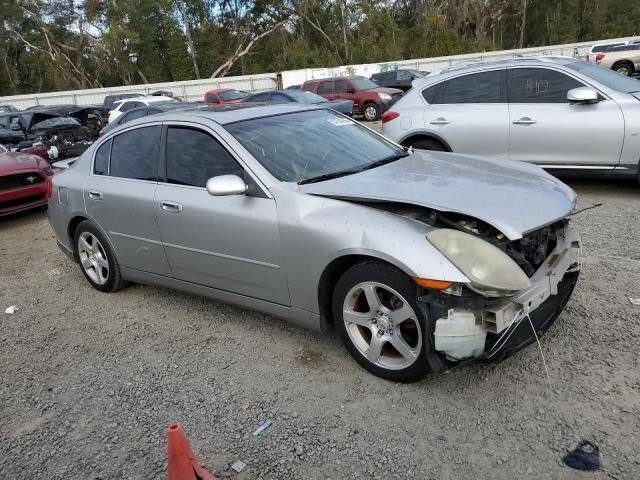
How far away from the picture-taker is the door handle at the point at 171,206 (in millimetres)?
3952

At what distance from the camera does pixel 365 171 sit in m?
3.74

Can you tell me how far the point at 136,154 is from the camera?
449cm

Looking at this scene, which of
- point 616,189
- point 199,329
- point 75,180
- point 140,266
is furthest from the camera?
point 616,189

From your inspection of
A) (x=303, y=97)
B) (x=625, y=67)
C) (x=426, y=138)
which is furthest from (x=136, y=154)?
(x=625, y=67)

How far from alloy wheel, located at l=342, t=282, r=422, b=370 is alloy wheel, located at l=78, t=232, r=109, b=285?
105 inches

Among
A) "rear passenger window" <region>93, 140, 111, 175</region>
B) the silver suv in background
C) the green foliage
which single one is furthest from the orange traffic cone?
the green foliage

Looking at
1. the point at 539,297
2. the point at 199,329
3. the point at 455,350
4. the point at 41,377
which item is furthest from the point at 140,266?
the point at 539,297

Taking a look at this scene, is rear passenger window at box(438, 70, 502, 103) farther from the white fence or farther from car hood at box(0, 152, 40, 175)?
the white fence

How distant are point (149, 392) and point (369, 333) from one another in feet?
4.63

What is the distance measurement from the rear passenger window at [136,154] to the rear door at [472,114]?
13.1ft

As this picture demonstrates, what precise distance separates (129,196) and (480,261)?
287 centimetres

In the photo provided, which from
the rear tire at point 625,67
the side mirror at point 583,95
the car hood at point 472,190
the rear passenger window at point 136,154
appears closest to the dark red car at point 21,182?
the rear passenger window at point 136,154

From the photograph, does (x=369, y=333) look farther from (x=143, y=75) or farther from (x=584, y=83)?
(x=143, y=75)

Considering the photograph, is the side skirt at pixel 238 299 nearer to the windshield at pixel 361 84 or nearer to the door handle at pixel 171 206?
the door handle at pixel 171 206
